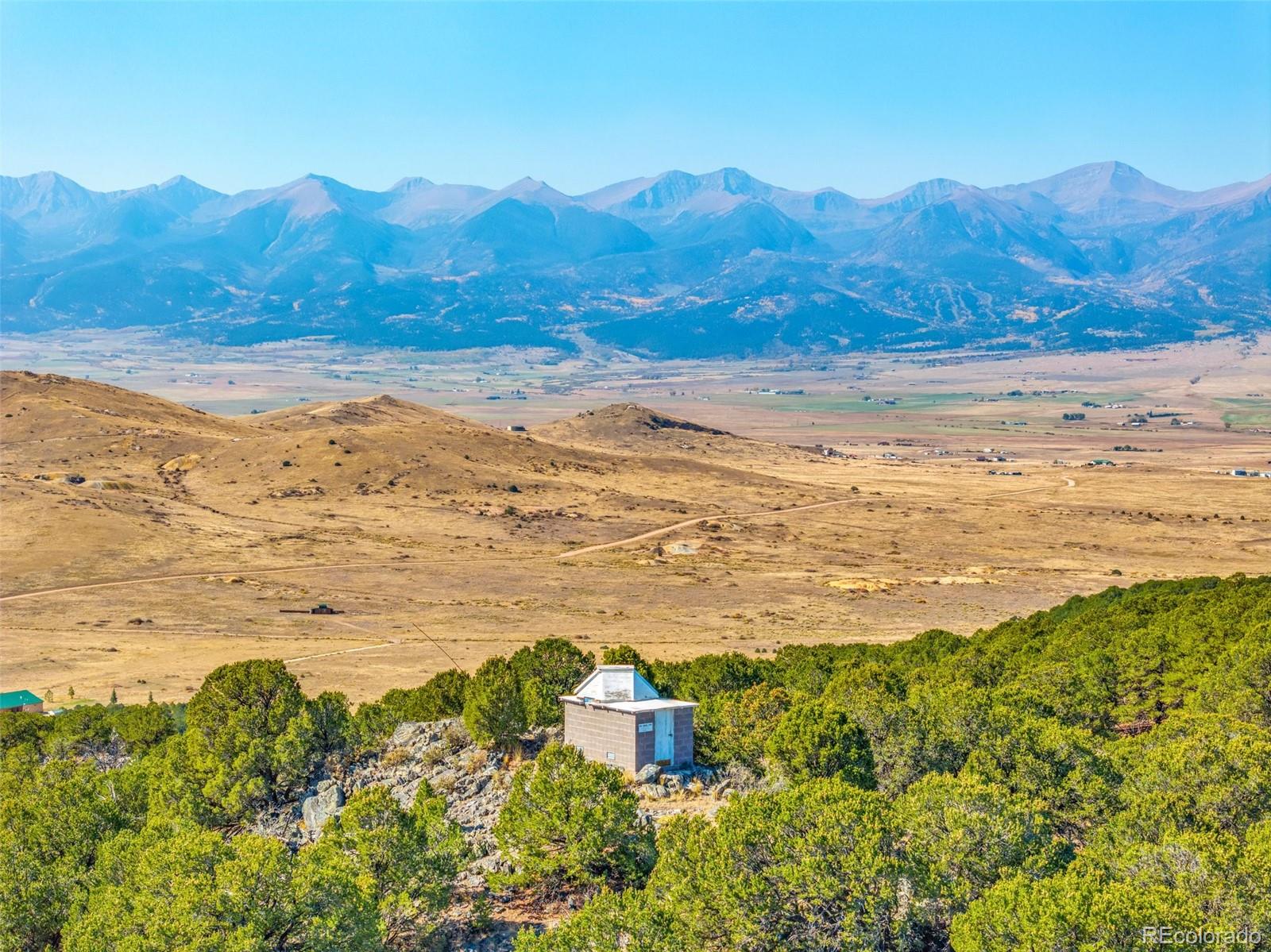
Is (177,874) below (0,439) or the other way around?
below

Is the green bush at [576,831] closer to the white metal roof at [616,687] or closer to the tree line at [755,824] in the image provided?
the tree line at [755,824]

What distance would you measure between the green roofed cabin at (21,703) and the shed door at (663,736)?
161 feet

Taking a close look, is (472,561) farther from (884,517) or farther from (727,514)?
(884,517)

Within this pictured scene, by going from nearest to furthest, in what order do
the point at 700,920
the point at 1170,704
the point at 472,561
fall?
the point at 700,920 → the point at 1170,704 → the point at 472,561

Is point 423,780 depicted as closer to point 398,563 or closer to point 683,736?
point 683,736

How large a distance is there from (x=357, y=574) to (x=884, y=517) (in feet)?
256

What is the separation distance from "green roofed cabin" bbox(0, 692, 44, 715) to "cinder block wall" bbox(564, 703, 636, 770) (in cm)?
4576

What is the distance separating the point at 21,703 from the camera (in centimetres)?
7900

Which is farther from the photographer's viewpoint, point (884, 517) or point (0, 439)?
point (0, 439)

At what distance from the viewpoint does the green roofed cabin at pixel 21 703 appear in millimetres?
77812

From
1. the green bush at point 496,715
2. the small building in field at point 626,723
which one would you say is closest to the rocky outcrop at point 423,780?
the green bush at point 496,715

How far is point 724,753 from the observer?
47.7 metres

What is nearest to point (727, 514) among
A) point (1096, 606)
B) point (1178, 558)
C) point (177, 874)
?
point (1178, 558)

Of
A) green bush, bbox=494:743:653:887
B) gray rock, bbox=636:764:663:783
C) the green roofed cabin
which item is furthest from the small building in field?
the green roofed cabin
